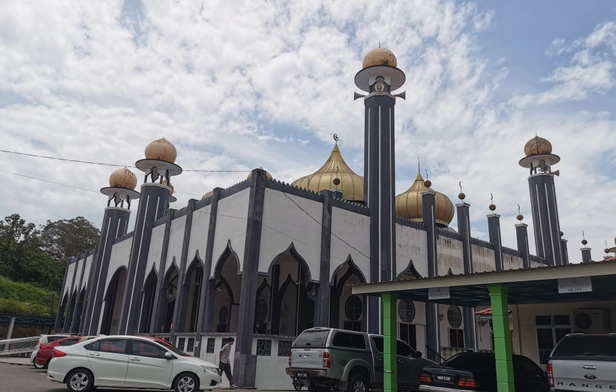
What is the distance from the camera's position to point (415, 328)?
22594 mm

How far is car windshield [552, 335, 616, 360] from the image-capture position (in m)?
8.18

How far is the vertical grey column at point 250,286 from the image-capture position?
604 inches

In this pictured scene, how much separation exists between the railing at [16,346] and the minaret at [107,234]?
2.92 metres

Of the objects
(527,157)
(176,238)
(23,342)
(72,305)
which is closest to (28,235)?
(72,305)

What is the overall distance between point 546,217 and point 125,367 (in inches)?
1027

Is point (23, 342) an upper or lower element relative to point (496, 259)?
lower

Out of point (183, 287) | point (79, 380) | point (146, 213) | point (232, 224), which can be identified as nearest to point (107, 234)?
point (146, 213)

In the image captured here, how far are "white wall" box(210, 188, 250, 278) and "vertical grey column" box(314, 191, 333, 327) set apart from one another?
309cm

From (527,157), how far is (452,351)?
14.2 meters

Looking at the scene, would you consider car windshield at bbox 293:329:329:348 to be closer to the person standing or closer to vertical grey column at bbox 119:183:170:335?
the person standing

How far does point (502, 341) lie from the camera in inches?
361

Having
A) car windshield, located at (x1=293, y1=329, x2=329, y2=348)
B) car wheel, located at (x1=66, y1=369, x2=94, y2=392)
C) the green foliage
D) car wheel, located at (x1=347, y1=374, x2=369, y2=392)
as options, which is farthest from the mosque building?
the green foliage

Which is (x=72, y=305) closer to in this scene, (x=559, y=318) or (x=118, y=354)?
(x=118, y=354)

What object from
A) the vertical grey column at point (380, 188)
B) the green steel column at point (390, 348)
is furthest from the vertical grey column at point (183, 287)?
the green steel column at point (390, 348)
